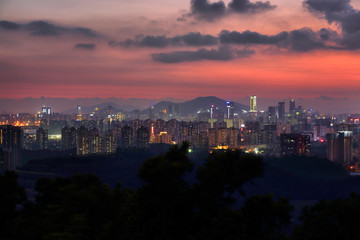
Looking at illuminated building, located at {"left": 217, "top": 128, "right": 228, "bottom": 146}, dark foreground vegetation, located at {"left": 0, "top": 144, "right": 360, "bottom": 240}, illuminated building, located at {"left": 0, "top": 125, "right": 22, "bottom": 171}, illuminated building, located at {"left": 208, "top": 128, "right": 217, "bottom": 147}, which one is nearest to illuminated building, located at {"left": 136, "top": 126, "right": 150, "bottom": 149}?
illuminated building, located at {"left": 208, "top": 128, "right": 217, "bottom": 147}

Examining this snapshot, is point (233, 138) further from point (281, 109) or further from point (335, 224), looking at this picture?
point (281, 109)

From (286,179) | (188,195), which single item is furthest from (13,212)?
(286,179)

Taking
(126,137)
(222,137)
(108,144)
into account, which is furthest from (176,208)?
(222,137)

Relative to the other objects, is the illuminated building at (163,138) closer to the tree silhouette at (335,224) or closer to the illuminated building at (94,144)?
the illuminated building at (94,144)

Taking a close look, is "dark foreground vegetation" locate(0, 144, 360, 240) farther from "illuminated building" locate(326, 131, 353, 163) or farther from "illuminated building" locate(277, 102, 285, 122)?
"illuminated building" locate(277, 102, 285, 122)

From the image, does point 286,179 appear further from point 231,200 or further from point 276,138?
point 231,200

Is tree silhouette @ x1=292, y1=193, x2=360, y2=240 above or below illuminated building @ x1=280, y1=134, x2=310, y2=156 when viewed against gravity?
above
